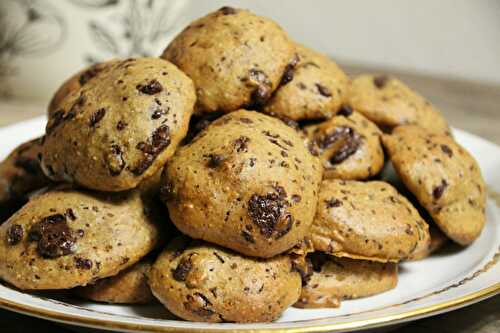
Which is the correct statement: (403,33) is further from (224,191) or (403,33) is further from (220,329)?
(220,329)

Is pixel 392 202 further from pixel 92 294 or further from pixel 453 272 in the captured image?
pixel 92 294

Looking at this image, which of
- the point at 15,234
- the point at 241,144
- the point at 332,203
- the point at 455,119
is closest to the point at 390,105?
the point at 332,203

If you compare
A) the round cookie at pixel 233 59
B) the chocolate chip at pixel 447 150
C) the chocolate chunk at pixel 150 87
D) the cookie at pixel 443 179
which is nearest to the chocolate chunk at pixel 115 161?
the chocolate chunk at pixel 150 87

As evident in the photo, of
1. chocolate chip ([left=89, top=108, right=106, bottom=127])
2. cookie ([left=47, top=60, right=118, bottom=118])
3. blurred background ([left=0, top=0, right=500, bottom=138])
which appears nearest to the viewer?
chocolate chip ([left=89, top=108, right=106, bottom=127])

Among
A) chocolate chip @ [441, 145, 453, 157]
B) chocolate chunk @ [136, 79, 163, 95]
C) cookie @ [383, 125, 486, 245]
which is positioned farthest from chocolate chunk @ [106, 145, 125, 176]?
chocolate chip @ [441, 145, 453, 157]

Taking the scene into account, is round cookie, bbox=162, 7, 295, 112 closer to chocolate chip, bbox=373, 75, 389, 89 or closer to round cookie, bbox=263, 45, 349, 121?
round cookie, bbox=263, 45, 349, 121

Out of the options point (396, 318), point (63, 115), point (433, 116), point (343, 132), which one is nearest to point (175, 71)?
point (63, 115)
